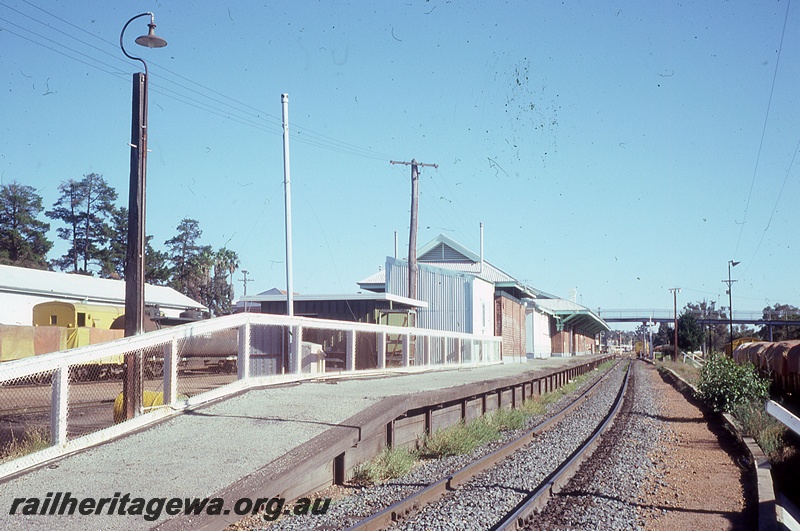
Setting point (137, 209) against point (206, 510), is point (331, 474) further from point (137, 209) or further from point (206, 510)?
point (137, 209)

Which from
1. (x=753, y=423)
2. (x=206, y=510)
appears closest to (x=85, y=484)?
(x=206, y=510)

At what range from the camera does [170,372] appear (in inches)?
341

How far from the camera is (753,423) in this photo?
12883 mm

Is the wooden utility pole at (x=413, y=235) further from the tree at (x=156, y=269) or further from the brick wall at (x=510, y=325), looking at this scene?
the tree at (x=156, y=269)

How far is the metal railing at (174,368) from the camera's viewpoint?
6934mm

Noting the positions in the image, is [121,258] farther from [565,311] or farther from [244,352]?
[244,352]

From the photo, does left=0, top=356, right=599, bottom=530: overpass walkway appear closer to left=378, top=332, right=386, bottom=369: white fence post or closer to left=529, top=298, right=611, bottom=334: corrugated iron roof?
left=378, top=332, right=386, bottom=369: white fence post

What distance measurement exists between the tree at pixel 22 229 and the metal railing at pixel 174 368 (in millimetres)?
48585

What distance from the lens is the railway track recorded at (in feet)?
21.7

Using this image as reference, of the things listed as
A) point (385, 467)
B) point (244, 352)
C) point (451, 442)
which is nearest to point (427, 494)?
point (385, 467)

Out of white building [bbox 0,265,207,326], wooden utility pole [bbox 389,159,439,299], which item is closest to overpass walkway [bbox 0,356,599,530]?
wooden utility pole [bbox 389,159,439,299]

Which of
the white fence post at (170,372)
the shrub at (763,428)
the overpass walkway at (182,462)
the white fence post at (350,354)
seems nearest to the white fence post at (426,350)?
the white fence post at (350,354)

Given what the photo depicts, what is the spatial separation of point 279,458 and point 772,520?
15.5ft

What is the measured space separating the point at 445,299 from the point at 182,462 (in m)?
26.3
